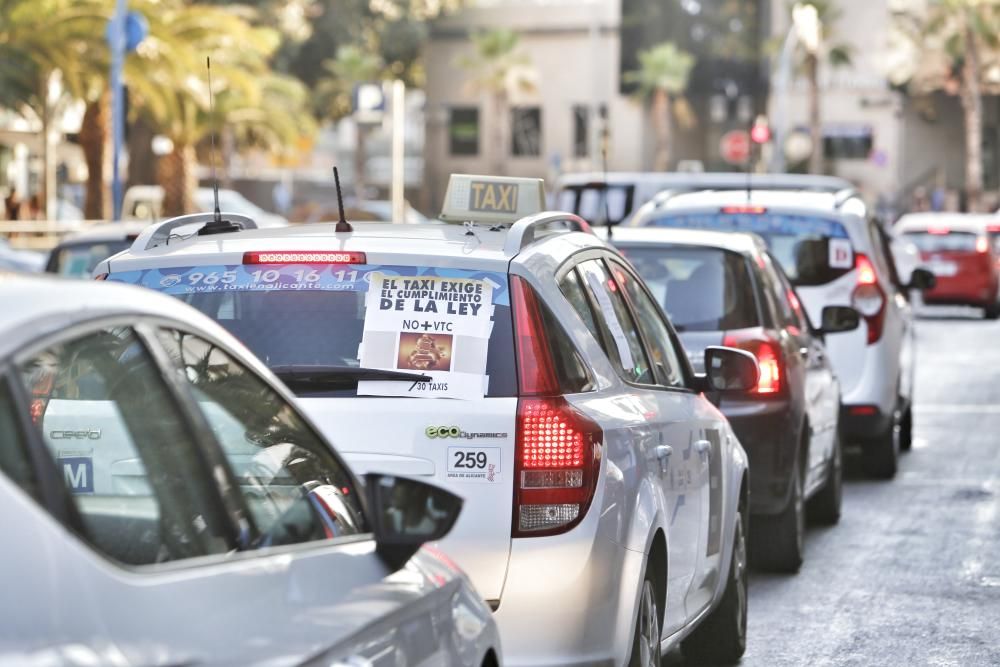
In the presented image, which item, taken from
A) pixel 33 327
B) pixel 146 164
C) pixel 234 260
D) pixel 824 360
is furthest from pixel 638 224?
pixel 146 164

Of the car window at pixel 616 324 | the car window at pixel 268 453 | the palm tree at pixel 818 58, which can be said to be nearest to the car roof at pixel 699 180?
the car window at pixel 616 324

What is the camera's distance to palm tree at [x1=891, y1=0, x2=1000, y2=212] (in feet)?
209

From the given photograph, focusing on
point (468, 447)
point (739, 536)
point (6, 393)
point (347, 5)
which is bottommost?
point (739, 536)

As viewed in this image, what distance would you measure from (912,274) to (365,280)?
10.6 meters

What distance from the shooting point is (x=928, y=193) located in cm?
7131

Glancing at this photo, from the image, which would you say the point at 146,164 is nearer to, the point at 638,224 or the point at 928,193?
the point at 928,193

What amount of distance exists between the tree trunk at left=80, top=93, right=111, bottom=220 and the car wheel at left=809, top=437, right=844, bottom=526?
90.8ft

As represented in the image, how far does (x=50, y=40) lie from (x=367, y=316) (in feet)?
94.1

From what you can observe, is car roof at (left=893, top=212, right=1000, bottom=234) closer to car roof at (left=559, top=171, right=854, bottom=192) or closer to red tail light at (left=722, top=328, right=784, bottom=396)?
car roof at (left=559, top=171, right=854, bottom=192)

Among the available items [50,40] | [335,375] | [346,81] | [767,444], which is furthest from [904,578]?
[346,81]

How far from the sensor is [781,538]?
9531mm

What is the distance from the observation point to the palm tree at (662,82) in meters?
73.2

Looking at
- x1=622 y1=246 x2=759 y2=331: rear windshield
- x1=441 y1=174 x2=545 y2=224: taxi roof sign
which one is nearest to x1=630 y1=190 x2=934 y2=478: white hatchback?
x1=622 y1=246 x2=759 y2=331: rear windshield

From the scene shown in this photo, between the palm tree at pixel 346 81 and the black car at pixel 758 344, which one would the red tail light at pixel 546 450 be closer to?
the black car at pixel 758 344
